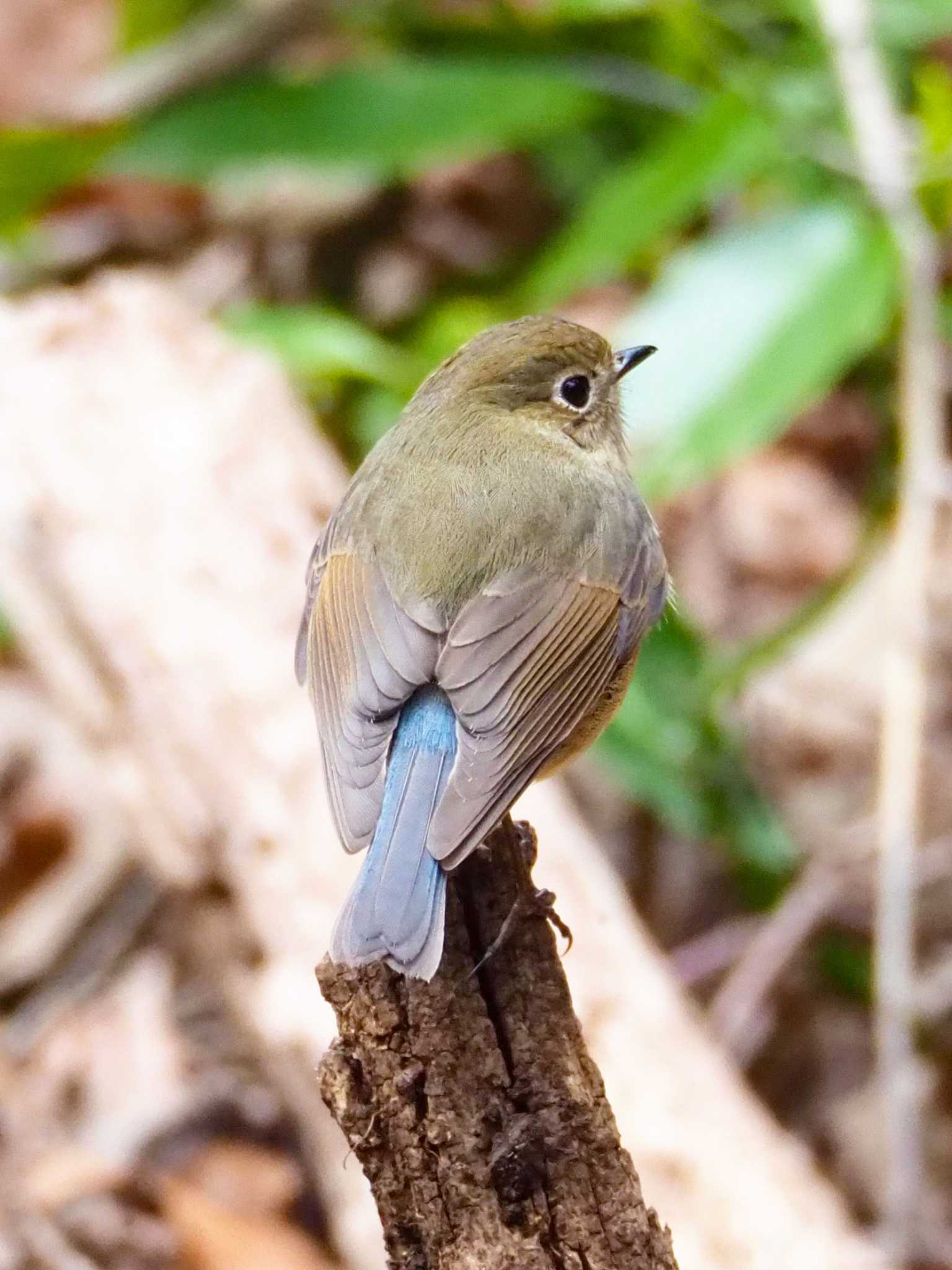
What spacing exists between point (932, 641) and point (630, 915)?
209 cm

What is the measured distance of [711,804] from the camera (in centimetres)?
435

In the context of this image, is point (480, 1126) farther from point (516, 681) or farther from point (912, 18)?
point (912, 18)

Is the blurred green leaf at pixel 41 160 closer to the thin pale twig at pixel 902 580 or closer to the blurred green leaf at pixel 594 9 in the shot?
the blurred green leaf at pixel 594 9

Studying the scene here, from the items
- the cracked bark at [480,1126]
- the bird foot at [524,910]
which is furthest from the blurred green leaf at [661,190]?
the cracked bark at [480,1126]

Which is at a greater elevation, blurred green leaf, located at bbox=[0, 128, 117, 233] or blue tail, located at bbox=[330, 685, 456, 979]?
blurred green leaf, located at bbox=[0, 128, 117, 233]

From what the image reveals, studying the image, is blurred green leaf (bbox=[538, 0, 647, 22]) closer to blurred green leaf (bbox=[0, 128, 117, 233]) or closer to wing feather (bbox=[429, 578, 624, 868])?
blurred green leaf (bbox=[0, 128, 117, 233])

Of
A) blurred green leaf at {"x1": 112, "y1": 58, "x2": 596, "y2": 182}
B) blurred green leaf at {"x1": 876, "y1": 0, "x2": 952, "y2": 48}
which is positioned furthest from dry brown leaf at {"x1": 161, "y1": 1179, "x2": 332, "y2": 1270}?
blurred green leaf at {"x1": 876, "y1": 0, "x2": 952, "y2": 48}

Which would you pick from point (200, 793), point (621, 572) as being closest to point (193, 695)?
point (200, 793)

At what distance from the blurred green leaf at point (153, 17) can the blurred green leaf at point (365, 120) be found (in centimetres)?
64

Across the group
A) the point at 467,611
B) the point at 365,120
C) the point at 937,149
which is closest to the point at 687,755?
the point at 937,149

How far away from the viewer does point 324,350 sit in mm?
4660

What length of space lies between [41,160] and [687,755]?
270cm

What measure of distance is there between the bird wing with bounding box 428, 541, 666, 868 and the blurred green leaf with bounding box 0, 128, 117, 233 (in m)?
3.19

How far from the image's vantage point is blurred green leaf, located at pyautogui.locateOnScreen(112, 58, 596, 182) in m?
5.49
